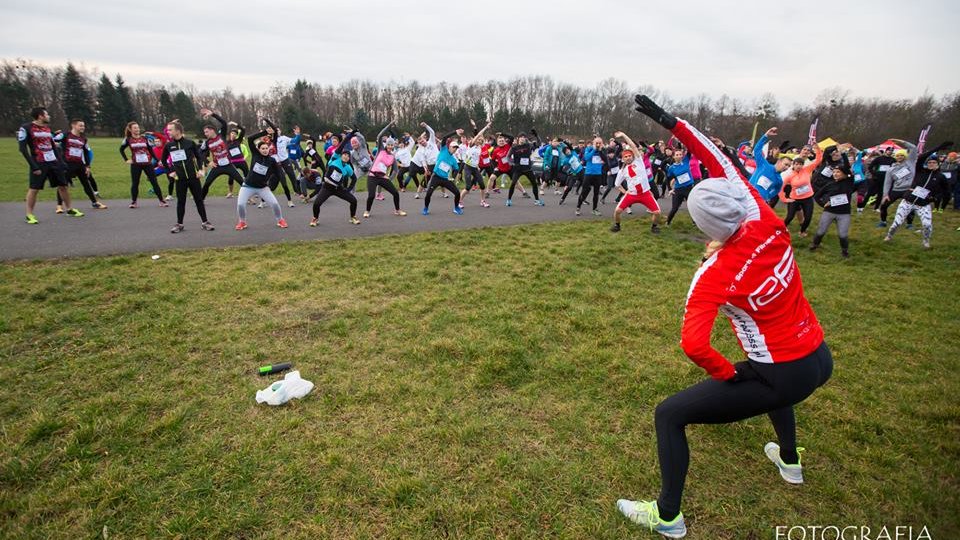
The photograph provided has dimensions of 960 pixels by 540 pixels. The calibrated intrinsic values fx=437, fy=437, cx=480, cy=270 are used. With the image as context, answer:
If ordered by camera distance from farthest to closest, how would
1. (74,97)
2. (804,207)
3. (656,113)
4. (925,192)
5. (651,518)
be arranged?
(74,97), (804,207), (925,192), (656,113), (651,518)

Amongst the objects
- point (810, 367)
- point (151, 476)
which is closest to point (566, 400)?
point (810, 367)

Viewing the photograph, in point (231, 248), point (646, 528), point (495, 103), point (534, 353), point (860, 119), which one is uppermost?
point (495, 103)

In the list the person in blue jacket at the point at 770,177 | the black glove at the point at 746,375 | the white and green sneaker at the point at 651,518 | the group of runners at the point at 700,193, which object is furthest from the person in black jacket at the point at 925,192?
the white and green sneaker at the point at 651,518

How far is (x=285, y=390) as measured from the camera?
11.4 feet

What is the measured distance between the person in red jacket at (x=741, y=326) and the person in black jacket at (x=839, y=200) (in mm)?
7598

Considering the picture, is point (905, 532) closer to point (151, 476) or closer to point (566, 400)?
point (566, 400)

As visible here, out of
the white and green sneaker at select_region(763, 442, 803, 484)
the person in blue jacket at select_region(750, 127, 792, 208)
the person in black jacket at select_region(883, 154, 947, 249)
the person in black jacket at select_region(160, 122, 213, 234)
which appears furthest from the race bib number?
the person in black jacket at select_region(160, 122, 213, 234)

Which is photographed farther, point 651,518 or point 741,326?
point 651,518

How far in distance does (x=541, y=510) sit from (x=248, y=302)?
437 centimetres

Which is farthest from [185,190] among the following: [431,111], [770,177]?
[431,111]

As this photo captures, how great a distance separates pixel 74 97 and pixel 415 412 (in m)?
75.6

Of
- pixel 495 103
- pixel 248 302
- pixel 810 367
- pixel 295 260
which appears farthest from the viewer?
pixel 495 103

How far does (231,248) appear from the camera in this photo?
7.55 metres

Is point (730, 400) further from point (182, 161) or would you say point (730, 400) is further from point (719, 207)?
point (182, 161)
